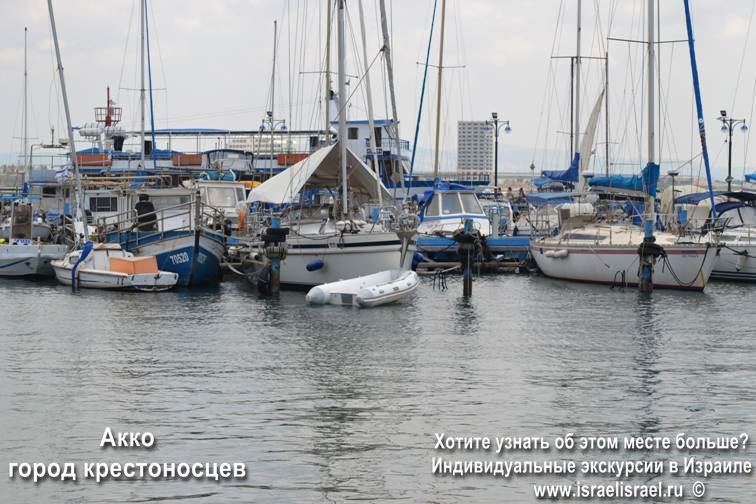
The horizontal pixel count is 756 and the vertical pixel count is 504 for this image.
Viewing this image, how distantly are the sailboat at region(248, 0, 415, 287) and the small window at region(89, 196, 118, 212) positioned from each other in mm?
9514

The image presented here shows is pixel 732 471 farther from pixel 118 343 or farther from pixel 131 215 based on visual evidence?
pixel 131 215

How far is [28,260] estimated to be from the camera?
4591 centimetres

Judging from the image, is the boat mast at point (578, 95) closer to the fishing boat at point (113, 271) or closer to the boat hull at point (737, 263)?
the boat hull at point (737, 263)

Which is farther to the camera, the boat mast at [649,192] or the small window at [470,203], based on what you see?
the small window at [470,203]

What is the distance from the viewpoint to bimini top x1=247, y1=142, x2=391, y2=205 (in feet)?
130

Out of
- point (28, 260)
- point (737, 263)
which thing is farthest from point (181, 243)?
point (737, 263)

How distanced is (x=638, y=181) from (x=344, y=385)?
2612 cm

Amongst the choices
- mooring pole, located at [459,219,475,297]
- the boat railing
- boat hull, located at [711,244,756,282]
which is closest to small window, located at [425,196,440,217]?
the boat railing

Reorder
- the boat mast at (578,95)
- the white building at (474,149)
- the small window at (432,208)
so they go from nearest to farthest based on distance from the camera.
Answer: the small window at (432,208), the boat mast at (578,95), the white building at (474,149)

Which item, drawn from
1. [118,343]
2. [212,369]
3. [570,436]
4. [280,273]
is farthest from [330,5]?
[570,436]

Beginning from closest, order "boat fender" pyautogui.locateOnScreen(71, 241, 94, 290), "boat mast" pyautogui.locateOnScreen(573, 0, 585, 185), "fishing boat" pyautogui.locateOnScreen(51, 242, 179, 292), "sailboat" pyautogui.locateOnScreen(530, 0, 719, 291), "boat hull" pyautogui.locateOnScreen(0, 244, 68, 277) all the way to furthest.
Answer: "fishing boat" pyautogui.locateOnScreen(51, 242, 179, 292)
"sailboat" pyautogui.locateOnScreen(530, 0, 719, 291)
"boat fender" pyautogui.locateOnScreen(71, 241, 94, 290)
"boat hull" pyautogui.locateOnScreen(0, 244, 68, 277)
"boat mast" pyautogui.locateOnScreen(573, 0, 585, 185)

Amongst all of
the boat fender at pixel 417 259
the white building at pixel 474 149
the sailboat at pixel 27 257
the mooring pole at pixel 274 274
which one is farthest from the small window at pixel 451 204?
the white building at pixel 474 149

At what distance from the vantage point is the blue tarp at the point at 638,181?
143 ft

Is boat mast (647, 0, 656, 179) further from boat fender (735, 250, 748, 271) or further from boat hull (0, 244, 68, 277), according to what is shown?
boat hull (0, 244, 68, 277)
